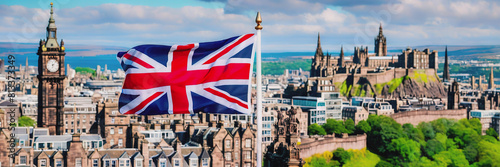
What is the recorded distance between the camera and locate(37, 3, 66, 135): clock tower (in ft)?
213

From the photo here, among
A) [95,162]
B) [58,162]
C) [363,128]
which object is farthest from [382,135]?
[58,162]

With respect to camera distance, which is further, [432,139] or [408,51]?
[408,51]

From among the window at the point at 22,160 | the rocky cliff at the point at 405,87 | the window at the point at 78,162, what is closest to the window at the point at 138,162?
the window at the point at 78,162

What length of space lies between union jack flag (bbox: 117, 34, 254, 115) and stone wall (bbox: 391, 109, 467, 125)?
85564 millimetres

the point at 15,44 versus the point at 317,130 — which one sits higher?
the point at 15,44

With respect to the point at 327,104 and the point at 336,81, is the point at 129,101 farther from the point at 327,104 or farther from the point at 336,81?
the point at 336,81

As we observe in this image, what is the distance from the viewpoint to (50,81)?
66250 mm

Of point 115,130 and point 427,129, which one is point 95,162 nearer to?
point 115,130

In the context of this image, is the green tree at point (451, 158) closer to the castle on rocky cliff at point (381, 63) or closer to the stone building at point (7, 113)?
the stone building at point (7, 113)

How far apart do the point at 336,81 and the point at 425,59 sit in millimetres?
33647

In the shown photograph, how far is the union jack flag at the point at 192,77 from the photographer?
13.7 meters

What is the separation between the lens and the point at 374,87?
493 ft

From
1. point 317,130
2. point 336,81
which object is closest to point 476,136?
point 317,130

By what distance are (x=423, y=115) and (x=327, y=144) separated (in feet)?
104
